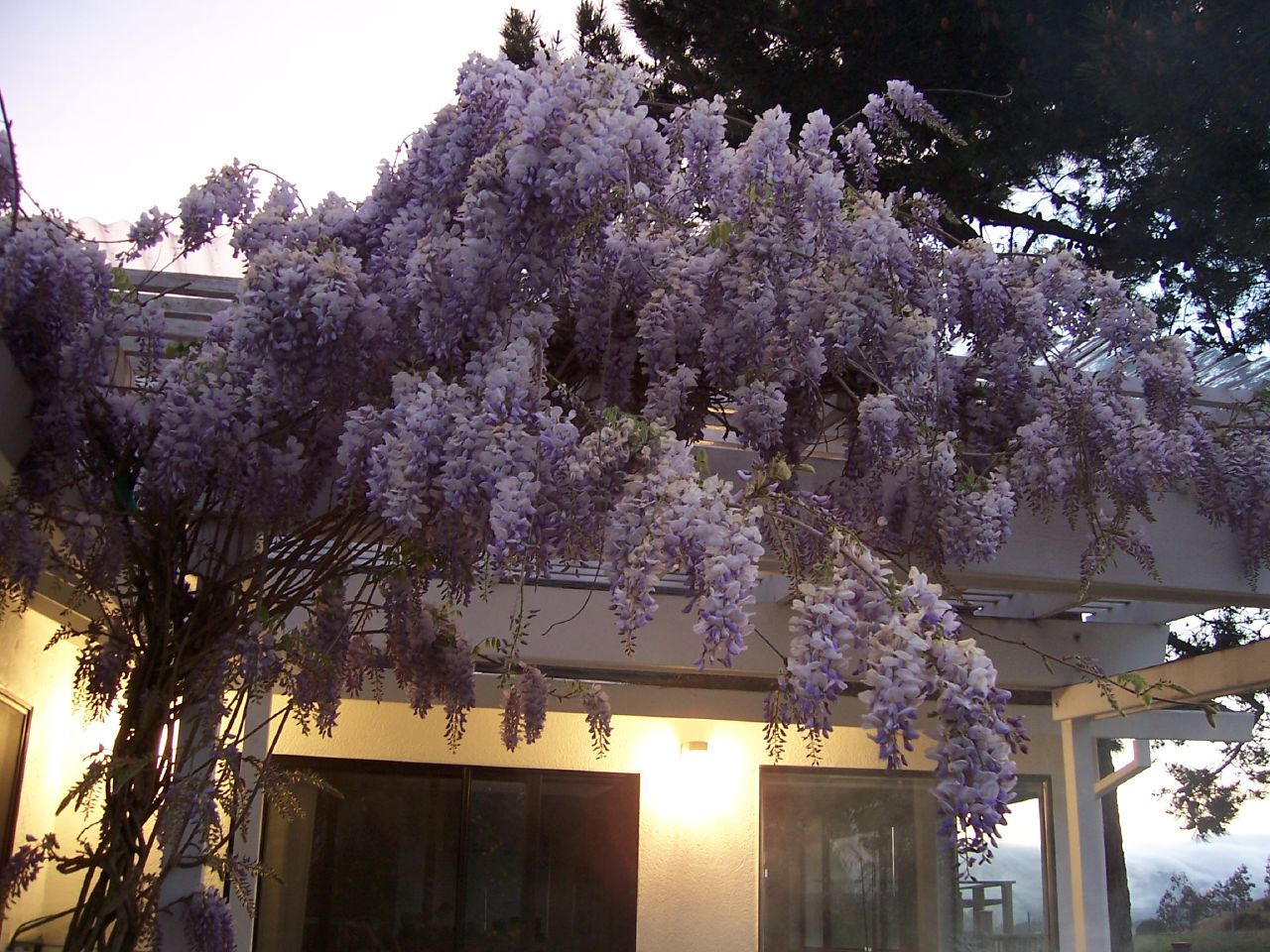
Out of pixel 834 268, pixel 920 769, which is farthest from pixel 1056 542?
pixel 920 769

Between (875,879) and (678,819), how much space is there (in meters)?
1.18

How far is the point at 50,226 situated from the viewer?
2631 mm

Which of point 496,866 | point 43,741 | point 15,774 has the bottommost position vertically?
point 496,866

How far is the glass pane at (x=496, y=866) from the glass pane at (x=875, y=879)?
1.37 meters

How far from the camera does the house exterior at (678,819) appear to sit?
6223 millimetres

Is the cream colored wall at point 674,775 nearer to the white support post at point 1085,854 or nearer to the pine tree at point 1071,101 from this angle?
the white support post at point 1085,854

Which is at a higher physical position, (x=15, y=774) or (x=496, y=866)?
(x=15, y=774)

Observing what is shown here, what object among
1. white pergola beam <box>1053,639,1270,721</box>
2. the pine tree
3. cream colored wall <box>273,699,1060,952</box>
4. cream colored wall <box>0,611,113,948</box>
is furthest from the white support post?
cream colored wall <box>0,611,113,948</box>

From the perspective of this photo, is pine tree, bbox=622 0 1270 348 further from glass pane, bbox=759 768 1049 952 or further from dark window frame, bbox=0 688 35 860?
dark window frame, bbox=0 688 35 860

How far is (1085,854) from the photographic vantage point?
6152mm

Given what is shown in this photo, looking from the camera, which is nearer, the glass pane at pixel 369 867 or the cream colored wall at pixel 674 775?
the glass pane at pixel 369 867

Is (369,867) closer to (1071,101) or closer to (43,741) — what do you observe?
(43,741)

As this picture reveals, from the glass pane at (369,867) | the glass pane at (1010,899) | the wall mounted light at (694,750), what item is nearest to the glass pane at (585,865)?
the wall mounted light at (694,750)

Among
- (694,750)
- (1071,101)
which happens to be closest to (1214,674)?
(1071,101)
